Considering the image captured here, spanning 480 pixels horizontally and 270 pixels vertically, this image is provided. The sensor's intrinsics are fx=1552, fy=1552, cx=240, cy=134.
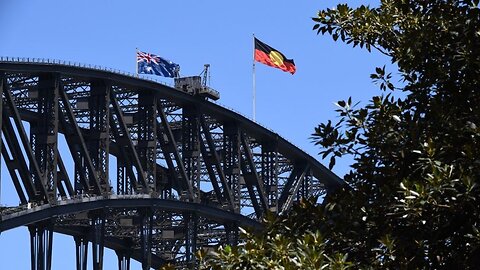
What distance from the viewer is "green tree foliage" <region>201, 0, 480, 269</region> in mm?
28531

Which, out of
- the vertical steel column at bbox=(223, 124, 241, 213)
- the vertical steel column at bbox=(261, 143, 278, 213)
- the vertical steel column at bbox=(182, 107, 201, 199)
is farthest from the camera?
the vertical steel column at bbox=(261, 143, 278, 213)

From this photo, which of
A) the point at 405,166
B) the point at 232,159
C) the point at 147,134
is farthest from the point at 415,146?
the point at 232,159

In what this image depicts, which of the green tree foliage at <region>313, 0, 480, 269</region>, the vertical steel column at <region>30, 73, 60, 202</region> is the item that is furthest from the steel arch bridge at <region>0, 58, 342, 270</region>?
the green tree foliage at <region>313, 0, 480, 269</region>

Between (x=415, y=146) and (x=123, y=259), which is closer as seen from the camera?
(x=415, y=146)

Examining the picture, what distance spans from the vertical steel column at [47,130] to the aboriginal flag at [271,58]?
26411mm

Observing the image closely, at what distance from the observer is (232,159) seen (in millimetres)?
113312

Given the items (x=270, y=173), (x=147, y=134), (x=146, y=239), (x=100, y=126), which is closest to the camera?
(x=100, y=126)

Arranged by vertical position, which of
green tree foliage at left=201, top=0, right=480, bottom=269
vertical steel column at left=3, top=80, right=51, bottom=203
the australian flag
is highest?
the australian flag

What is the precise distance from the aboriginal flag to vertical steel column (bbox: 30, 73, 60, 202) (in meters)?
26.4

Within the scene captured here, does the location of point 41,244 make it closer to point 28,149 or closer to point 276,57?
point 28,149

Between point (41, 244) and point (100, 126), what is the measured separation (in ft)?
27.6

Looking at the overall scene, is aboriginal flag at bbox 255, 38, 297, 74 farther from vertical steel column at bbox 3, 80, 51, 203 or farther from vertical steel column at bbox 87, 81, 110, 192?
vertical steel column at bbox 3, 80, 51, 203

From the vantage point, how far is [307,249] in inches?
1094

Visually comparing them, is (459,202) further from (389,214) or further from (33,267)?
(33,267)
